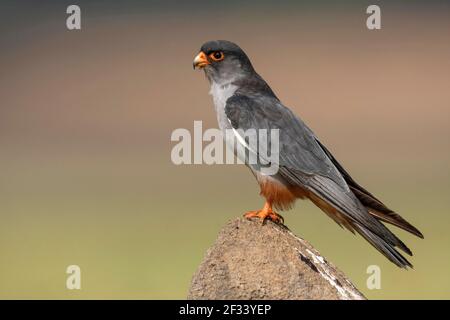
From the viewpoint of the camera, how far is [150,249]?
691 inches

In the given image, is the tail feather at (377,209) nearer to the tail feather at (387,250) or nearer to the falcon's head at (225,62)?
the tail feather at (387,250)

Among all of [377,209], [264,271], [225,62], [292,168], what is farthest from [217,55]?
[264,271]

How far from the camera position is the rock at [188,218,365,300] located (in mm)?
6109

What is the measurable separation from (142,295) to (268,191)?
683 centimetres

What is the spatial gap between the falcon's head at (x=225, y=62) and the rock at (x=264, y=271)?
75.3 inches

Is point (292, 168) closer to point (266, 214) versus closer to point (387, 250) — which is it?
point (266, 214)

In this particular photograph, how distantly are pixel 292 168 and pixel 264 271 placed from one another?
1409mm

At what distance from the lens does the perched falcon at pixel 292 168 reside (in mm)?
7023

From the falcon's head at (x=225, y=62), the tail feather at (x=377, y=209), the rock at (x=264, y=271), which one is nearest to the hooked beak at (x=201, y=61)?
the falcon's head at (x=225, y=62)

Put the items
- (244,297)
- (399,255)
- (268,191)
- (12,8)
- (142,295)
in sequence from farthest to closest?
(12,8) < (142,295) < (268,191) < (399,255) < (244,297)

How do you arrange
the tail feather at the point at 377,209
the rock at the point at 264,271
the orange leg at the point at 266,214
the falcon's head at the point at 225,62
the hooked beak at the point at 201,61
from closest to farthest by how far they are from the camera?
the rock at the point at 264,271 → the orange leg at the point at 266,214 → the tail feather at the point at 377,209 → the falcon's head at the point at 225,62 → the hooked beak at the point at 201,61

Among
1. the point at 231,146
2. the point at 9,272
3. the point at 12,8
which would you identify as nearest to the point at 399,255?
the point at 231,146

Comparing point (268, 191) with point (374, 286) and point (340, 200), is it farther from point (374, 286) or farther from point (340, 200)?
point (374, 286)

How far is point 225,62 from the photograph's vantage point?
320 inches
